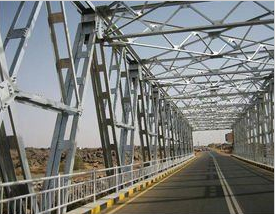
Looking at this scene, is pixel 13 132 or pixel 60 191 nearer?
pixel 13 132

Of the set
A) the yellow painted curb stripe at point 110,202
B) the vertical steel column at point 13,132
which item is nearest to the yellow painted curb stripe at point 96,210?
the yellow painted curb stripe at point 110,202

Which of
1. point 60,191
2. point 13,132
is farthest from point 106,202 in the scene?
point 13,132

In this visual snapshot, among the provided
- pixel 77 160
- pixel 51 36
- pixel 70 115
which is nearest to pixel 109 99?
pixel 70 115

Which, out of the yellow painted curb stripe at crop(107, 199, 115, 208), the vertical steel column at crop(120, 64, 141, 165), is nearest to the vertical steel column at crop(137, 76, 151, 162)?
the vertical steel column at crop(120, 64, 141, 165)

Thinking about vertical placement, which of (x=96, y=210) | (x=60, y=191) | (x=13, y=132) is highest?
(x=13, y=132)

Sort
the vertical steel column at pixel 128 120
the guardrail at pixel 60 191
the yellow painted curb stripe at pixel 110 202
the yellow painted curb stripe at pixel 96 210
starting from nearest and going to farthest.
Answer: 1. the guardrail at pixel 60 191
2. the yellow painted curb stripe at pixel 96 210
3. the yellow painted curb stripe at pixel 110 202
4. the vertical steel column at pixel 128 120

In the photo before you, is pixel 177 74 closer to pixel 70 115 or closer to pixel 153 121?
pixel 153 121

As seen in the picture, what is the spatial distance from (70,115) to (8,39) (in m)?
3.81

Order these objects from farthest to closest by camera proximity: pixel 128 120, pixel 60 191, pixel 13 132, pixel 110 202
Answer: pixel 128 120
pixel 110 202
pixel 60 191
pixel 13 132

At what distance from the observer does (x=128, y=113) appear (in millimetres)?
21594

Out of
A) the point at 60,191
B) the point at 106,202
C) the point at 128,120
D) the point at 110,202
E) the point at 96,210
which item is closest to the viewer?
the point at 60,191

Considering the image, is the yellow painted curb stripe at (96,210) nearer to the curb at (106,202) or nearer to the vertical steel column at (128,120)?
the curb at (106,202)

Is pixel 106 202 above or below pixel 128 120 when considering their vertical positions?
below

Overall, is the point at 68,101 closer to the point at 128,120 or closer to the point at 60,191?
the point at 60,191
